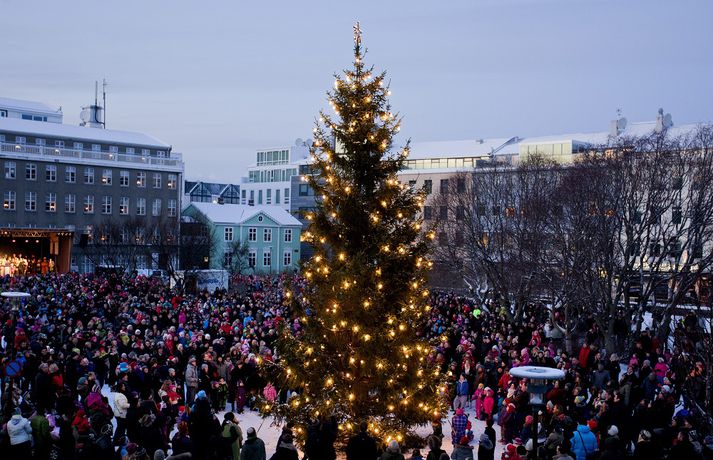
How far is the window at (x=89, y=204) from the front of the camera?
224 feet

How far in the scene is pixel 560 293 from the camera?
3288 centimetres

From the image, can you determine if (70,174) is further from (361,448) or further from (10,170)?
(361,448)

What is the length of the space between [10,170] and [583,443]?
200 feet

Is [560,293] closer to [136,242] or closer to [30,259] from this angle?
[136,242]

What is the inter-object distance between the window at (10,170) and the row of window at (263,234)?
20.0 m

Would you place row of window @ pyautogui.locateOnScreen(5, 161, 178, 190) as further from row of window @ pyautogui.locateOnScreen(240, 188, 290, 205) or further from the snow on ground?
the snow on ground

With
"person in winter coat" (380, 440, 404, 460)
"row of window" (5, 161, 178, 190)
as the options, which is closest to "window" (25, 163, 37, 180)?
"row of window" (5, 161, 178, 190)

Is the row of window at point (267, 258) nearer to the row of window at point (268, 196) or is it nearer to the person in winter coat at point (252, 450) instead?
the row of window at point (268, 196)

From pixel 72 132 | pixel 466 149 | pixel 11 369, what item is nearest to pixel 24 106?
pixel 72 132

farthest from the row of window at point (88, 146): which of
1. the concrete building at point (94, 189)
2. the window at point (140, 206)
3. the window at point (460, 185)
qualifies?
the window at point (460, 185)

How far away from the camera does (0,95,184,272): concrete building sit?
209 feet

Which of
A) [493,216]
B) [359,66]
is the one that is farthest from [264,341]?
[493,216]

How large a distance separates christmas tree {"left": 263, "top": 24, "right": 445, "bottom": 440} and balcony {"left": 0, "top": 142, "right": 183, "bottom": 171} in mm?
56639

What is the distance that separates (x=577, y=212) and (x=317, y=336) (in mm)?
18394
